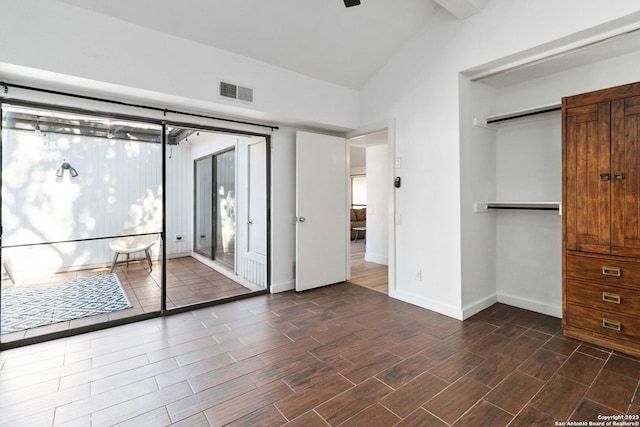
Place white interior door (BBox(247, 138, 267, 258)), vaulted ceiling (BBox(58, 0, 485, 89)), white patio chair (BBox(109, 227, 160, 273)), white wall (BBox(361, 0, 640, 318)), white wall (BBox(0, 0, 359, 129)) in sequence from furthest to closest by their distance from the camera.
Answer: white interior door (BBox(247, 138, 267, 258)), white patio chair (BBox(109, 227, 160, 273)), white wall (BBox(361, 0, 640, 318)), vaulted ceiling (BBox(58, 0, 485, 89)), white wall (BBox(0, 0, 359, 129))

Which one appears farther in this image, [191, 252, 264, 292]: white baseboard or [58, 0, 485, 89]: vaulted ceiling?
[191, 252, 264, 292]: white baseboard

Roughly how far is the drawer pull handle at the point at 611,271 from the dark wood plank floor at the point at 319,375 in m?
0.64

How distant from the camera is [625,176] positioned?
241cm

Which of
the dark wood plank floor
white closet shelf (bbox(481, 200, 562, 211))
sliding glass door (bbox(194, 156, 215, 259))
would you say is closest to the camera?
the dark wood plank floor

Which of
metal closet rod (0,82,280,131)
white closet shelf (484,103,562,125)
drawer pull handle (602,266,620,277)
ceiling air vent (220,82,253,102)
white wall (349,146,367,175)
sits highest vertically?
white wall (349,146,367,175)

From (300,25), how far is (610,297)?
3781mm

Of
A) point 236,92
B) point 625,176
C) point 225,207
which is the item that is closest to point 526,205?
point 625,176

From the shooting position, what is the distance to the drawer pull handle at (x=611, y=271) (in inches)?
98.2

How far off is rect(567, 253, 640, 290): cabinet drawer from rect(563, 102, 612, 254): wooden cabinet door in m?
0.08

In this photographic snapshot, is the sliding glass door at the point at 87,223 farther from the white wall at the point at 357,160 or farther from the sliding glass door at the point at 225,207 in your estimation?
the white wall at the point at 357,160

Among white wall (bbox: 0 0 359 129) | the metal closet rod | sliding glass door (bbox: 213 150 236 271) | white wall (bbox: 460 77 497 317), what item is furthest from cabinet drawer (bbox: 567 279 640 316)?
sliding glass door (bbox: 213 150 236 271)

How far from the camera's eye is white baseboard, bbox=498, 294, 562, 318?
3313mm

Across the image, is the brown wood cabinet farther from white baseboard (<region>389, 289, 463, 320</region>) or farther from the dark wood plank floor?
white baseboard (<region>389, 289, 463, 320</region>)

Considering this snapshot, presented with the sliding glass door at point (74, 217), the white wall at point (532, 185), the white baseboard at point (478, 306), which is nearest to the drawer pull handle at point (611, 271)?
the white wall at point (532, 185)
